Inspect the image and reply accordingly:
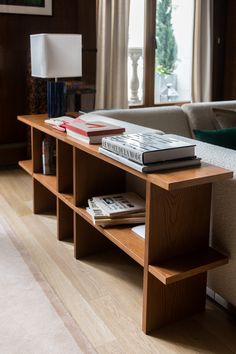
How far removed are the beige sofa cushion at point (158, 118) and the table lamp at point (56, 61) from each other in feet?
0.89

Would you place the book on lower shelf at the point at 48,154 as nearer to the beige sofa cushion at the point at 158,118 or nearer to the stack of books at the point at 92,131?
the beige sofa cushion at the point at 158,118

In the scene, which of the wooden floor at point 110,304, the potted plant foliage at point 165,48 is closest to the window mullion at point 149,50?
the potted plant foliage at point 165,48

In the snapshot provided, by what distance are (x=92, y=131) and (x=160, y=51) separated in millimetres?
3392

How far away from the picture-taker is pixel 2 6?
3.58m

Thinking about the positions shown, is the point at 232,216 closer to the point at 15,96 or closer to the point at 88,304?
the point at 88,304

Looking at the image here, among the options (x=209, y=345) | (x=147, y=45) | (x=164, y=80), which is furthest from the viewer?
(x=164, y=80)

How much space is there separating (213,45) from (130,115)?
308 cm

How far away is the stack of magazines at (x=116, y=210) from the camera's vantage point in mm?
1782

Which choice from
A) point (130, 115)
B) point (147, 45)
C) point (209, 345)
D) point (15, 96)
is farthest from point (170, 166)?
point (147, 45)

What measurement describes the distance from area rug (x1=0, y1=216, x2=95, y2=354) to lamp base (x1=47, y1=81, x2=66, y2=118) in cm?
94

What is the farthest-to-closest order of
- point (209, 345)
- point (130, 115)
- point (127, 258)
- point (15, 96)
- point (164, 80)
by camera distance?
point (164, 80) < point (15, 96) < point (130, 115) < point (127, 258) < point (209, 345)

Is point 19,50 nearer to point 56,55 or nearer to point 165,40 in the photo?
point 56,55

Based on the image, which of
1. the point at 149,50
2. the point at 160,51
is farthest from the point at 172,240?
the point at 160,51

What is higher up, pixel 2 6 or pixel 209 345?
pixel 2 6
